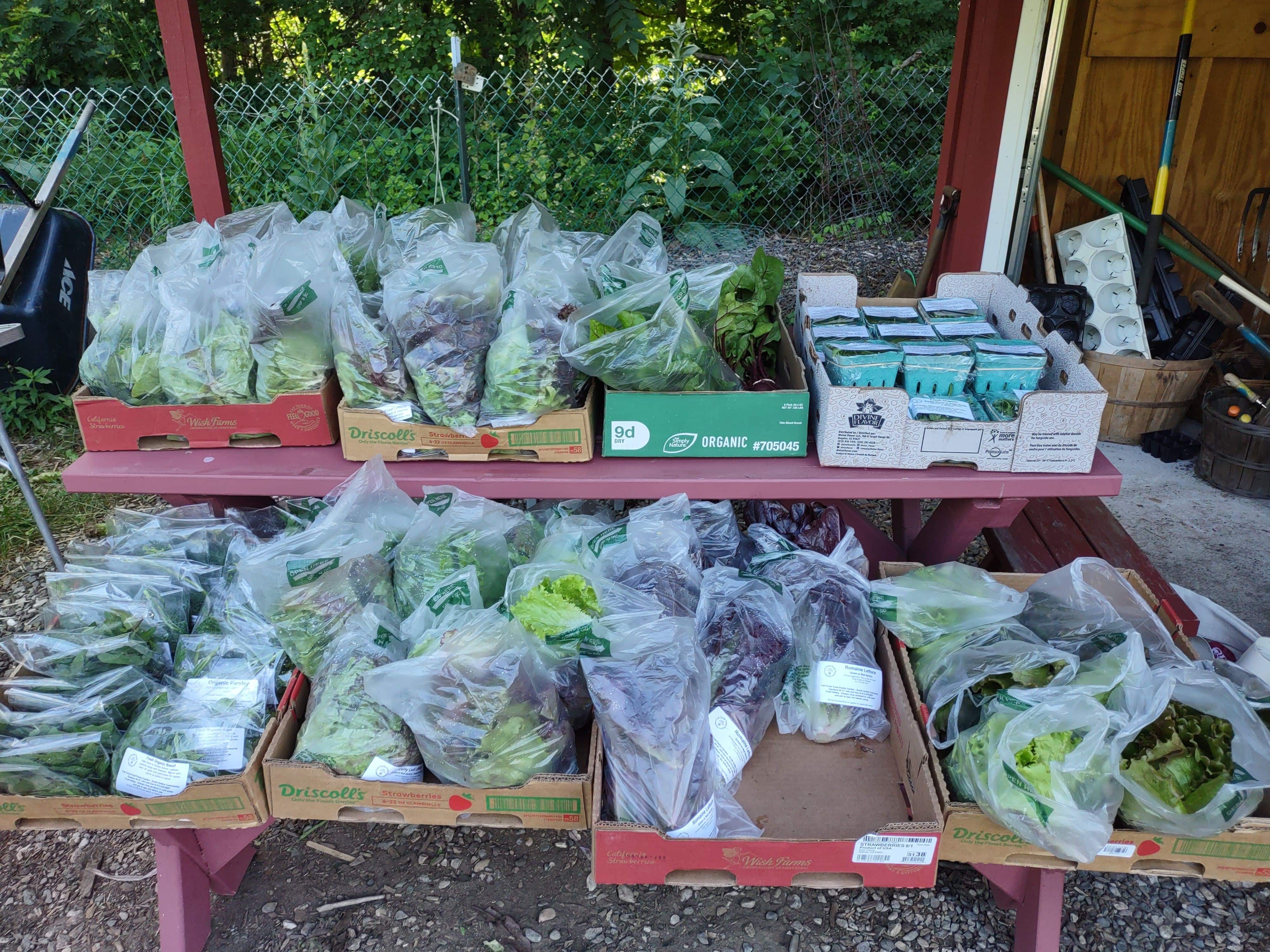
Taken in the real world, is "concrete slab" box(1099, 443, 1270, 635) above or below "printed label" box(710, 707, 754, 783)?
below

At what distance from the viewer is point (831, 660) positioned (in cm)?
203

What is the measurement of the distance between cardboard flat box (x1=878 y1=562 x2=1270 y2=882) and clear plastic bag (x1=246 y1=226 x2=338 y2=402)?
6.01 ft

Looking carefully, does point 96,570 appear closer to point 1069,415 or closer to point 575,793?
point 575,793

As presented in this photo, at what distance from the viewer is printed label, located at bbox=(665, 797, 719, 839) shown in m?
1.66

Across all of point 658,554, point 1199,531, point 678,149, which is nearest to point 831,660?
point 658,554

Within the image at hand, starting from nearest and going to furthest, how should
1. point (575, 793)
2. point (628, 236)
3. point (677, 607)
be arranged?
point (575, 793) < point (677, 607) < point (628, 236)

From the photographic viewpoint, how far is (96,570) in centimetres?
215

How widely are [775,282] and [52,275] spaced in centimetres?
380

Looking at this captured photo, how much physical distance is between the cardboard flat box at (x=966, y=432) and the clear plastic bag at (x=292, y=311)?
131cm

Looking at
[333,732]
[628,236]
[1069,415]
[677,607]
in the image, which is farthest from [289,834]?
[1069,415]

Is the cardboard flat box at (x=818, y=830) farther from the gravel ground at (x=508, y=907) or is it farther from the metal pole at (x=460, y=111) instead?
the metal pole at (x=460, y=111)

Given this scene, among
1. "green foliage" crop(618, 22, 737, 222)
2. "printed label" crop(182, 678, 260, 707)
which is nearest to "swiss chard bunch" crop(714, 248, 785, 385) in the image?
"printed label" crop(182, 678, 260, 707)

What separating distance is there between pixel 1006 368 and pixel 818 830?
49.0 inches

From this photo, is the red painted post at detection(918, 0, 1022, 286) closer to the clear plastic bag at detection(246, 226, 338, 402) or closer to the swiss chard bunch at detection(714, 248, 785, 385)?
the swiss chard bunch at detection(714, 248, 785, 385)
